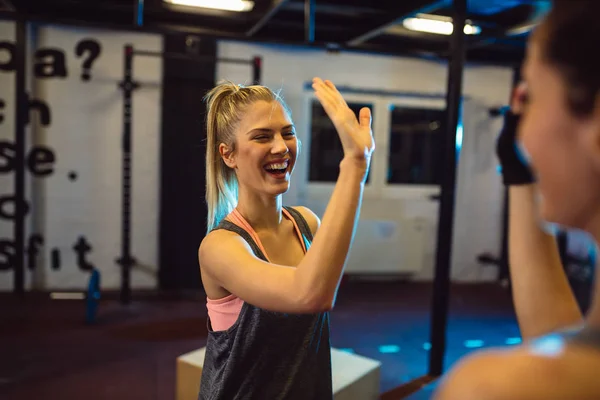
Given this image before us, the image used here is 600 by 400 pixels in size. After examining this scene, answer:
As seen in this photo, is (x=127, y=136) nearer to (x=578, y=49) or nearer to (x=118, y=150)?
(x=118, y=150)

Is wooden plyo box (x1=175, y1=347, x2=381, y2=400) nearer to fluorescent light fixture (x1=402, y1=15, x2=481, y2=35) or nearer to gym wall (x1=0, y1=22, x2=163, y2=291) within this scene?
gym wall (x1=0, y1=22, x2=163, y2=291)

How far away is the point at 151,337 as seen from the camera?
3.45m

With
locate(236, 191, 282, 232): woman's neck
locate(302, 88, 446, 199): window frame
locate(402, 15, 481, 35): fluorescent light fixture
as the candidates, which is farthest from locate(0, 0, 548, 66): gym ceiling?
locate(236, 191, 282, 232): woman's neck

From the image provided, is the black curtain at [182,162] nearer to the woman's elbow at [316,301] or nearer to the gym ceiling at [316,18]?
the gym ceiling at [316,18]

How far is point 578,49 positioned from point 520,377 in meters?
0.31

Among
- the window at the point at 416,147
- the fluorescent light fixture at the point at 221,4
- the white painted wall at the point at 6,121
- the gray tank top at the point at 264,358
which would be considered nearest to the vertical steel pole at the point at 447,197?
the fluorescent light fixture at the point at 221,4

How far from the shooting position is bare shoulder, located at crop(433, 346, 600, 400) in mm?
426

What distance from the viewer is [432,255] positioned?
5418 mm

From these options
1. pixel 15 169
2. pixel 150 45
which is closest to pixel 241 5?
pixel 150 45

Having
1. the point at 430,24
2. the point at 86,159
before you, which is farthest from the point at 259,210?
the point at 86,159

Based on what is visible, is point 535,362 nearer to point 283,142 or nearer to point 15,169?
point 283,142

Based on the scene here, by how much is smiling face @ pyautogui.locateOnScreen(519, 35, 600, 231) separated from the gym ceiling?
2655 mm

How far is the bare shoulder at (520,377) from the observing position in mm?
426

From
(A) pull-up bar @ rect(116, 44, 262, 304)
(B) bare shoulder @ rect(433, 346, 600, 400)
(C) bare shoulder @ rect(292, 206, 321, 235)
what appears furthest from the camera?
(A) pull-up bar @ rect(116, 44, 262, 304)
